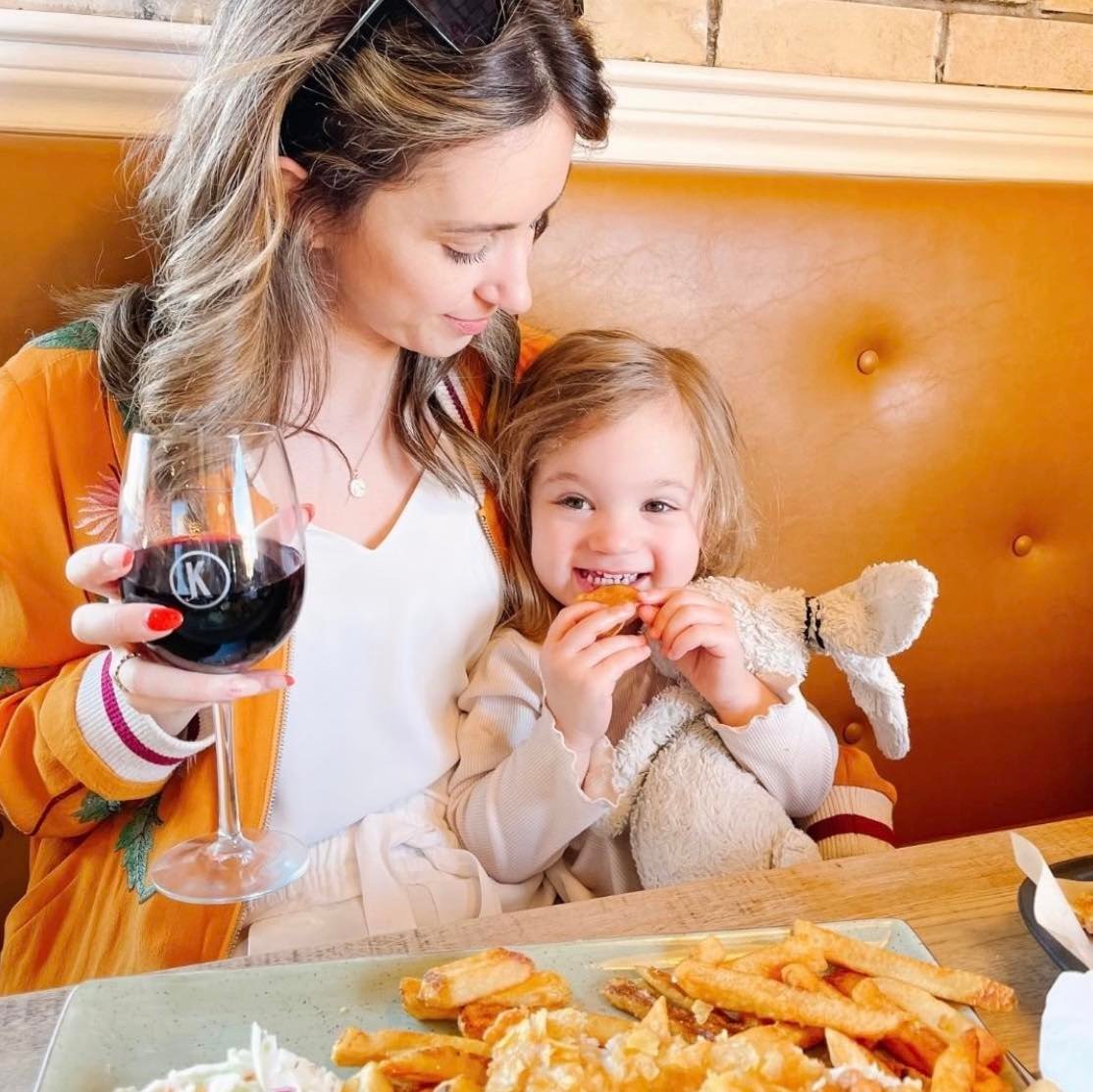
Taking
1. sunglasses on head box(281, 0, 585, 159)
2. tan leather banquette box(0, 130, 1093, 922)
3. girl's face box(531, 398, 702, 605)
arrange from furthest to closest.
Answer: tan leather banquette box(0, 130, 1093, 922) → girl's face box(531, 398, 702, 605) → sunglasses on head box(281, 0, 585, 159)

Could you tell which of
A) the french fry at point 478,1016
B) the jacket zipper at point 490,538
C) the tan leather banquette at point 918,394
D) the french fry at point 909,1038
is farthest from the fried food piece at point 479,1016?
the tan leather banquette at point 918,394

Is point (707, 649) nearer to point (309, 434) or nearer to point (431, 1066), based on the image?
point (309, 434)

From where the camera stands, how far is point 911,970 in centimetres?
73

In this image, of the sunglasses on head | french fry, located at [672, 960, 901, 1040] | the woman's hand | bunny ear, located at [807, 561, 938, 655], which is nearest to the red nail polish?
the woman's hand

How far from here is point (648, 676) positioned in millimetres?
1330

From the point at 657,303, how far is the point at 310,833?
0.77 meters

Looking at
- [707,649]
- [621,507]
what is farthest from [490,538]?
[707,649]

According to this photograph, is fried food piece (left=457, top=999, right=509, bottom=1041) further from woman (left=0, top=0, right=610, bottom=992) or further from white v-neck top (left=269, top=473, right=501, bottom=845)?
white v-neck top (left=269, top=473, right=501, bottom=845)

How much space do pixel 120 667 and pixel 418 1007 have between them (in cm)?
43

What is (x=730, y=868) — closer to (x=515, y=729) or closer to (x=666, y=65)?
(x=515, y=729)

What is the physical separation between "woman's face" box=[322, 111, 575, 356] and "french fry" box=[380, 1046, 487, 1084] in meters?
0.69

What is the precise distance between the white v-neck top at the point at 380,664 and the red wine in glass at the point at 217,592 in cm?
33

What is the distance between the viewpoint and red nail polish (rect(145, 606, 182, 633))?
0.82 meters

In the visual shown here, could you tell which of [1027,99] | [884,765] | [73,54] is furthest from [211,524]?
[1027,99]
